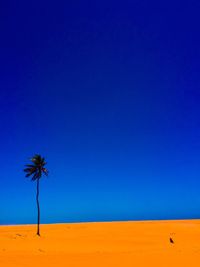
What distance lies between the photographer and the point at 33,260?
1962 cm

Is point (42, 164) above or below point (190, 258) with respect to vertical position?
above

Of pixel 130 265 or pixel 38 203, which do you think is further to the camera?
pixel 38 203

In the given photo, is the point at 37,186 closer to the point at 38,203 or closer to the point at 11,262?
the point at 38,203

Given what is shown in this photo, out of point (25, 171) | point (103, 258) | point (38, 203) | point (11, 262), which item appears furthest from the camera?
point (38, 203)

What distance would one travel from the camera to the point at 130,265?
1894 cm

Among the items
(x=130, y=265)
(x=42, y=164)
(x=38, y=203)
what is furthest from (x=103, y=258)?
(x=38, y=203)

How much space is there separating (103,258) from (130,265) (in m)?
2.81

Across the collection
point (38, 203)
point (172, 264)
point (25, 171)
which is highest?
point (25, 171)

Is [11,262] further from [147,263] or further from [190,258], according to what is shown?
[190,258]

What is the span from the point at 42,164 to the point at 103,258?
27.5m

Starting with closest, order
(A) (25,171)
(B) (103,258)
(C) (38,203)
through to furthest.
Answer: (B) (103,258), (A) (25,171), (C) (38,203)

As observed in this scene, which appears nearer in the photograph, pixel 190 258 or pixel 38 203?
pixel 190 258

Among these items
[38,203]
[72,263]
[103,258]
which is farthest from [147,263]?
[38,203]

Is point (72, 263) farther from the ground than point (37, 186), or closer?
closer
